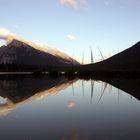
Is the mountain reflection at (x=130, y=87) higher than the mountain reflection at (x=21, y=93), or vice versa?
the mountain reflection at (x=130, y=87)

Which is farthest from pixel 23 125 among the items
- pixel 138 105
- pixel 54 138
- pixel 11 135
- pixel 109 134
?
pixel 138 105

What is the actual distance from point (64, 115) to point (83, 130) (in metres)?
5.81

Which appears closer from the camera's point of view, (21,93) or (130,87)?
(21,93)

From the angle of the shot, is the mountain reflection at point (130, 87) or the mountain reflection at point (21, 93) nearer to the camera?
the mountain reflection at point (21, 93)

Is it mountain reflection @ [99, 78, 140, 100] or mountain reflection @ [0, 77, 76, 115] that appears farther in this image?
mountain reflection @ [99, 78, 140, 100]

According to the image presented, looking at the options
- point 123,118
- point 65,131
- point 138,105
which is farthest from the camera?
point 138,105

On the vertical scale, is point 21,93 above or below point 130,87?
below

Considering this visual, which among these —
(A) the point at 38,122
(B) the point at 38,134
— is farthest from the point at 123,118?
(B) the point at 38,134

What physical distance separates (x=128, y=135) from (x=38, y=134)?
14.6 ft

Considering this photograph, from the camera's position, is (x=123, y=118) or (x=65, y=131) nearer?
(x=65, y=131)

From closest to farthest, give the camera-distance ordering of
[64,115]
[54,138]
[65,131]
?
[54,138] → [65,131] → [64,115]

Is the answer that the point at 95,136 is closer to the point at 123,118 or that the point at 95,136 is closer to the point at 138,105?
the point at 123,118

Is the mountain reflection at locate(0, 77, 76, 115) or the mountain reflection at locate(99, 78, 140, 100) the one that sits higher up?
the mountain reflection at locate(99, 78, 140, 100)

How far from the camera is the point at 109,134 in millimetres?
15711
